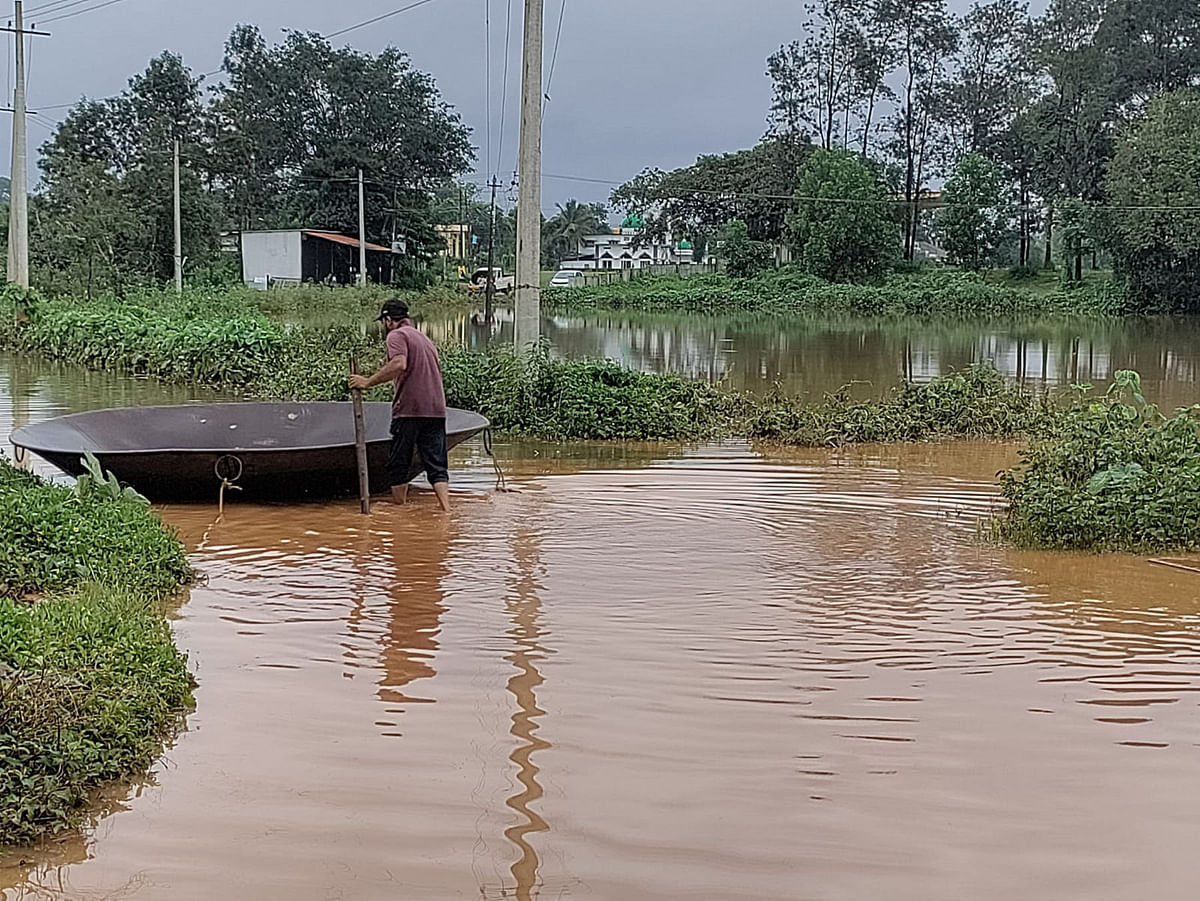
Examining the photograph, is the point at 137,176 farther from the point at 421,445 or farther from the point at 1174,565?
the point at 1174,565

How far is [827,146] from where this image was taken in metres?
63.6

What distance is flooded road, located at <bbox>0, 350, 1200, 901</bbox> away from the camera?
404 centimetres

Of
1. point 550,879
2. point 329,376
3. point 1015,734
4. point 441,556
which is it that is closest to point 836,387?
point 329,376

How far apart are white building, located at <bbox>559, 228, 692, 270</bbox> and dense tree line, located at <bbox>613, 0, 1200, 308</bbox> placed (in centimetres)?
350

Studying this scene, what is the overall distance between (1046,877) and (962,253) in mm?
56102

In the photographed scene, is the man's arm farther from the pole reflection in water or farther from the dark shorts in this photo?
the pole reflection in water

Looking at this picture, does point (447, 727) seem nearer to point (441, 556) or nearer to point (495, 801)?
point (495, 801)

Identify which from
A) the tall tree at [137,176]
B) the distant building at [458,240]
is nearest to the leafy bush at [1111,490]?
the tall tree at [137,176]

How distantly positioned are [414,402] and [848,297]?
4458 cm

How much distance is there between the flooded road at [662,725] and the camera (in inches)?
159

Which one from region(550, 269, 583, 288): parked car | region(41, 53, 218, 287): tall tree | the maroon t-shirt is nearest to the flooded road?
the maroon t-shirt

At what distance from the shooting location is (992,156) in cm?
6191

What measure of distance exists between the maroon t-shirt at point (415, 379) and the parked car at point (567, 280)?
54.1 meters

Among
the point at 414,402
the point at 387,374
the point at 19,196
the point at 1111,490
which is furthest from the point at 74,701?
the point at 19,196
